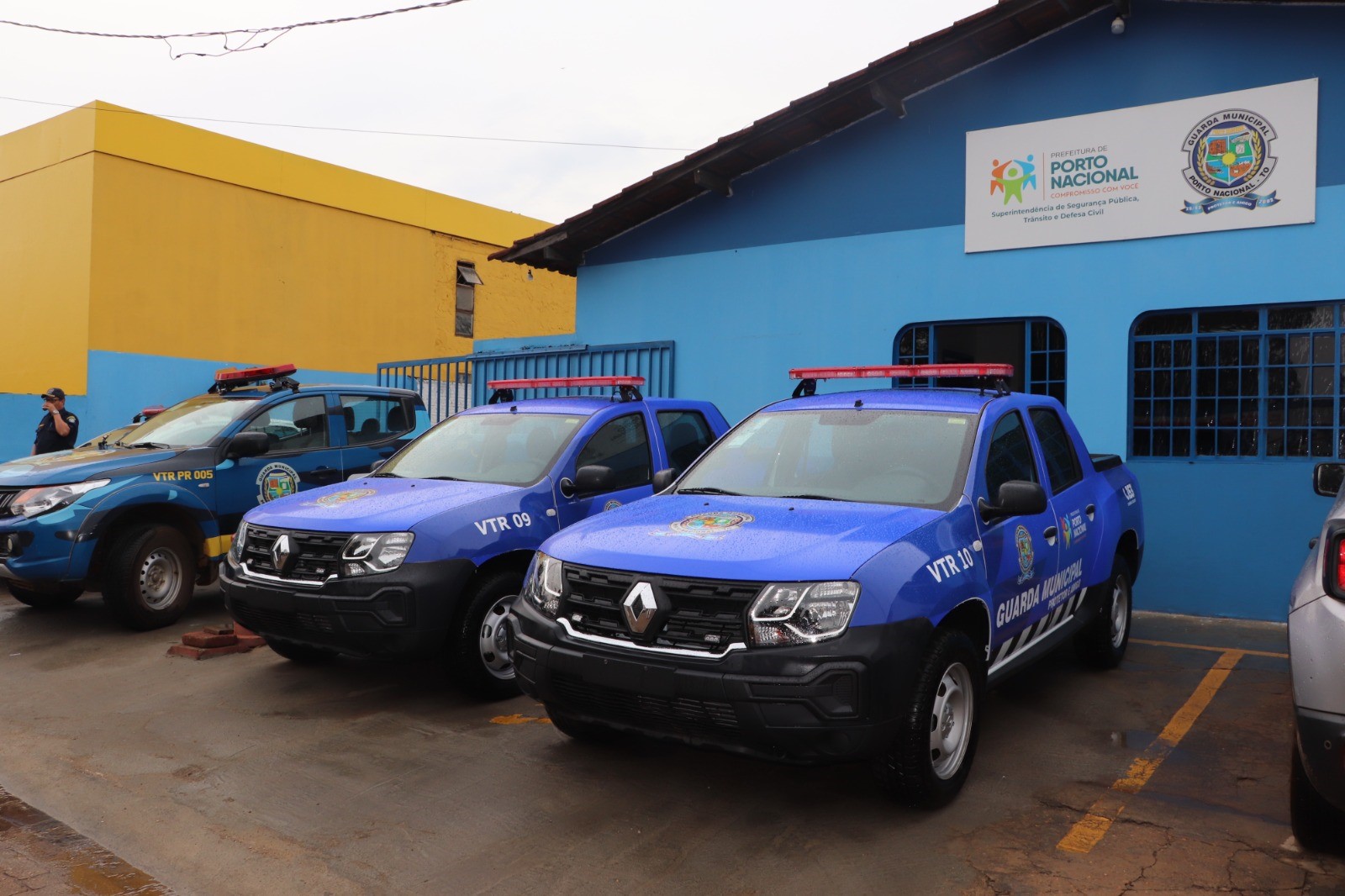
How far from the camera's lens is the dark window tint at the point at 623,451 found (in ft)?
20.8

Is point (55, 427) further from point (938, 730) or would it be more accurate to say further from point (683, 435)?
point (938, 730)

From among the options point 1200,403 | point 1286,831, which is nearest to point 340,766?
point 1286,831

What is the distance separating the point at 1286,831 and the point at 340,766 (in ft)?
13.0

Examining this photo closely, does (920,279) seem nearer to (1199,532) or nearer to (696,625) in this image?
(1199,532)

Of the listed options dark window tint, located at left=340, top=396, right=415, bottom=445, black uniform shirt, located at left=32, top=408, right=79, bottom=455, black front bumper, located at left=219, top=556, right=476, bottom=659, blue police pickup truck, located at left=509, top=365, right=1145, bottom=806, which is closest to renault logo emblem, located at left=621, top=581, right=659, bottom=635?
blue police pickup truck, located at left=509, top=365, right=1145, bottom=806

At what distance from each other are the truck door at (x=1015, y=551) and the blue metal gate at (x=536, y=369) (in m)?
5.46

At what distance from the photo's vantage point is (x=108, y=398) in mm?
13836

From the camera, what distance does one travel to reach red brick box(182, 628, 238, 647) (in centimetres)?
666

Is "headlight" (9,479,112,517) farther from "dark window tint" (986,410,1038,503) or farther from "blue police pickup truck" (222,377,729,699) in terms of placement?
"dark window tint" (986,410,1038,503)

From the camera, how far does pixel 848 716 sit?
351 centimetres

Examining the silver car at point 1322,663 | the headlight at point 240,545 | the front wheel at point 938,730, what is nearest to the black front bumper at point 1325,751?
the silver car at point 1322,663

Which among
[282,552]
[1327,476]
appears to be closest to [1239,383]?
[1327,476]

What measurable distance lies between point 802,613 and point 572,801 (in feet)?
4.49

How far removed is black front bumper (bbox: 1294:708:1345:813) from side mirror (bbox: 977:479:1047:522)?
1.43 m
